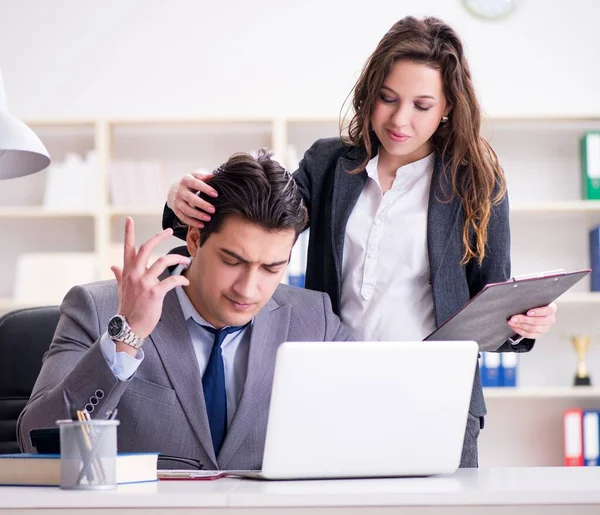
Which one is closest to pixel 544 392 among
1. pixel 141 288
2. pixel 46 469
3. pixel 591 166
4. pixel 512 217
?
pixel 512 217

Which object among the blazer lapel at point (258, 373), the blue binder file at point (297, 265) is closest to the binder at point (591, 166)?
the blue binder file at point (297, 265)

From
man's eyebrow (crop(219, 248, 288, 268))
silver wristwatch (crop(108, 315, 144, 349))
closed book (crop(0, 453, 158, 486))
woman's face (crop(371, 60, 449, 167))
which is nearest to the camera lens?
closed book (crop(0, 453, 158, 486))

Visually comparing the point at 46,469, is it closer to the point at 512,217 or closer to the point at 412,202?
the point at 412,202

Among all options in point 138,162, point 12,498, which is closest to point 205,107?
point 138,162

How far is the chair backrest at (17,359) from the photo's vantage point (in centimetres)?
215

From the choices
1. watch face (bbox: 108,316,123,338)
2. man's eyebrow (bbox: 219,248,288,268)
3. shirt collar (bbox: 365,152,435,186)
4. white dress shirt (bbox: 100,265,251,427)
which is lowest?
white dress shirt (bbox: 100,265,251,427)

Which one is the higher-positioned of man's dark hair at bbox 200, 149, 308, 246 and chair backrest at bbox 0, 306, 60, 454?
man's dark hair at bbox 200, 149, 308, 246

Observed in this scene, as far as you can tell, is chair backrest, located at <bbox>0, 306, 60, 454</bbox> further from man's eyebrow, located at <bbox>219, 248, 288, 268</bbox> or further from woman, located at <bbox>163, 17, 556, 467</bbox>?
man's eyebrow, located at <bbox>219, 248, 288, 268</bbox>

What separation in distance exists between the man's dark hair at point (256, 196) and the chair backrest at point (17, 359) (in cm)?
52

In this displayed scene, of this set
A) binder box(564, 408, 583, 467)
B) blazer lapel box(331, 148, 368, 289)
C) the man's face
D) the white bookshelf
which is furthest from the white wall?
the man's face

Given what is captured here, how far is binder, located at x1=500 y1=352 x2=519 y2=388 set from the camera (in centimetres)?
420

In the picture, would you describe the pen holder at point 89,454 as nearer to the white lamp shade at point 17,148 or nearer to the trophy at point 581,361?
the white lamp shade at point 17,148

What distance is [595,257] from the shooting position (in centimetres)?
427

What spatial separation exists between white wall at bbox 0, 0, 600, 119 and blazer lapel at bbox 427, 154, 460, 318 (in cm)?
251
